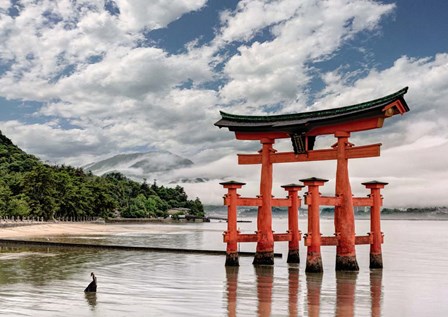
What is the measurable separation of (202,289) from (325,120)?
10232mm

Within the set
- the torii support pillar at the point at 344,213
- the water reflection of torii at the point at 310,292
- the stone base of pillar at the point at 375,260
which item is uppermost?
the torii support pillar at the point at 344,213

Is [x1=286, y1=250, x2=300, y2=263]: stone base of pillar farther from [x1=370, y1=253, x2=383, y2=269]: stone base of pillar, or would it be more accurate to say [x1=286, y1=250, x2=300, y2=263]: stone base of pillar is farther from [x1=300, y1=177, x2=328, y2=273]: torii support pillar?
[x1=300, y1=177, x2=328, y2=273]: torii support pillar

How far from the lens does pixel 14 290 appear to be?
17453 millimetres

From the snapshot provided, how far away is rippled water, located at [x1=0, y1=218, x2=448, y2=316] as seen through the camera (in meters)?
14.9

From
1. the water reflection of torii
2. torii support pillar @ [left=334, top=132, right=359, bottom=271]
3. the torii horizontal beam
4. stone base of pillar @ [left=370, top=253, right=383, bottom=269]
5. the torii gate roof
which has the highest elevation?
the torii gate roof

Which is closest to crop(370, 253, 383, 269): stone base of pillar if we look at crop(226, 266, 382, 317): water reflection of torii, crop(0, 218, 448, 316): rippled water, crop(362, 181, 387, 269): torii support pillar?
crop(226, 266, 382, 317): water reflection of torii

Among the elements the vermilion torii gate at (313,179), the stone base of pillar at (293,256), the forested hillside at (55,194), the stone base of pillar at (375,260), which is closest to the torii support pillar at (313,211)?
the vermilion torii gate at (313,179)

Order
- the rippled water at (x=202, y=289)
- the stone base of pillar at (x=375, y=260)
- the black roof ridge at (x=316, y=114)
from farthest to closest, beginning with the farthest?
the stone base of pillar at (x=375, y=260) → the black roof ridge at (x=316, y=114) → the rippled water at (x=202, y=289)

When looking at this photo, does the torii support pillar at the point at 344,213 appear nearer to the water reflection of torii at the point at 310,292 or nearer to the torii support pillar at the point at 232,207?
the water reflection of torii at the point at 310,292

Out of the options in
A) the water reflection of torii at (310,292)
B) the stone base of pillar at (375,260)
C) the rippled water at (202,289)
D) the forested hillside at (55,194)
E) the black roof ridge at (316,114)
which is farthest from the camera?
the forested hillside at (55,194)

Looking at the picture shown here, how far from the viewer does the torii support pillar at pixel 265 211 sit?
26112mm

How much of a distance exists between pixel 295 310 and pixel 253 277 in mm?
7973

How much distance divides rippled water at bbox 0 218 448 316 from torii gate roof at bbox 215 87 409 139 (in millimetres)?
7120

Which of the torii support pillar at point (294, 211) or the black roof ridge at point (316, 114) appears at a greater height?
the black roof ridge at point (316, 114)
